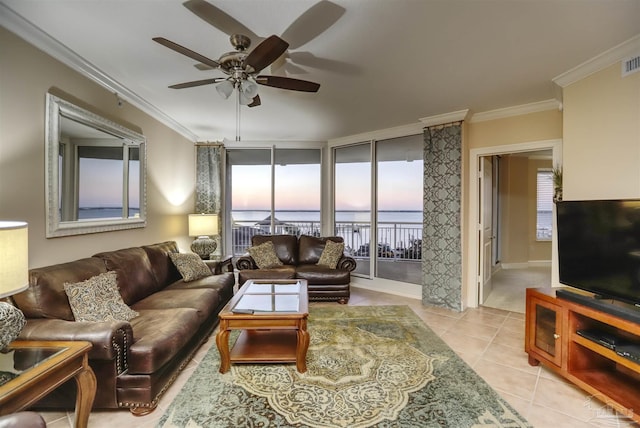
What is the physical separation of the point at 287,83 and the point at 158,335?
2.15 m

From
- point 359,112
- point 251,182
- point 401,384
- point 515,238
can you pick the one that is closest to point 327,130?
point 359,112

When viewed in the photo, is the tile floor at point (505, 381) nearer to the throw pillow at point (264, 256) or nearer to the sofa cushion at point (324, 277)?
the sofa cushion at point (324, 277)

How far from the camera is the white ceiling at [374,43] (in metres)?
1.87

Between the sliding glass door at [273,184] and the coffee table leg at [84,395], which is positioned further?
the sliding glass door at [273,184]

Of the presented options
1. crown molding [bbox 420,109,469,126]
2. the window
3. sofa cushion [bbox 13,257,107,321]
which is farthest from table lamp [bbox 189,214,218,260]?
the window

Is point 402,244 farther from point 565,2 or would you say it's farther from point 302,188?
point 565,2

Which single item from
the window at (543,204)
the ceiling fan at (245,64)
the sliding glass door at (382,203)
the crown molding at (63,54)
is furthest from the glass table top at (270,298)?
the window at (543,204)

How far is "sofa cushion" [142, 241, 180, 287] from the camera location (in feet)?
11.1

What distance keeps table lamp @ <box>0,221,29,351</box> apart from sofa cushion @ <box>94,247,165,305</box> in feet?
3.96

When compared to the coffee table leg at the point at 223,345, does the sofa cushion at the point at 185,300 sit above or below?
above

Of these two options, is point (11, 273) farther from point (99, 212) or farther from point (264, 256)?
point (264, 256)

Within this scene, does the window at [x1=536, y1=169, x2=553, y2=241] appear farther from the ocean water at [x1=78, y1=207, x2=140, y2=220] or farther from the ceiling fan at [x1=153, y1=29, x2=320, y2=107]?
the ocean water at [x1=78, y1=207, x2=140, y2=220]

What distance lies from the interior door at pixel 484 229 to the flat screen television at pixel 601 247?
5.18 feet

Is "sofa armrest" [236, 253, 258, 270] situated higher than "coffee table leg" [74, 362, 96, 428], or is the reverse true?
"sofa armrest" [236, 253, 258, 270]
